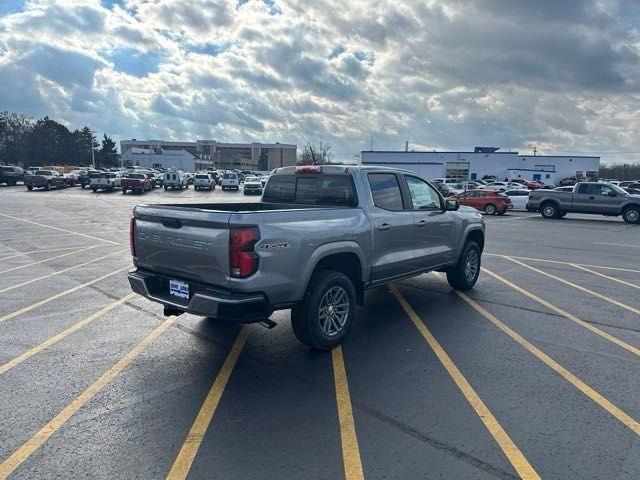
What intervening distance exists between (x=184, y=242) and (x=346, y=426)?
2.19 metres

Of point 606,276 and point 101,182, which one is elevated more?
point 101,182

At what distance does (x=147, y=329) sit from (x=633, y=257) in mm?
11649

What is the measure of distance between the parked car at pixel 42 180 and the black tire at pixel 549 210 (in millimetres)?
37743

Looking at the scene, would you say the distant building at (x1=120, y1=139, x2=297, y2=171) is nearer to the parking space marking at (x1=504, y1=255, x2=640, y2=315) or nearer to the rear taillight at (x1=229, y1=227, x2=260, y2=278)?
the parking space marking at (x1=504, y1=255, x2=640, y2=315)

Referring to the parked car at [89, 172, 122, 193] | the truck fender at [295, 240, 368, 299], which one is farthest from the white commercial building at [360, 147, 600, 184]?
the truck fender at [295, 240, 368, 299]

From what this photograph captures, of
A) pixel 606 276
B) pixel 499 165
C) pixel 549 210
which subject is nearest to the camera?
pixel 606 276

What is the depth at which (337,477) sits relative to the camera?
9.15 ft

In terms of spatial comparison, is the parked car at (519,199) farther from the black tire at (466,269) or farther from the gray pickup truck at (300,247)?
the gray pickup truck at (300,247)

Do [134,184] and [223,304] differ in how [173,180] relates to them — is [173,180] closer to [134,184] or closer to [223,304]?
[134,184]

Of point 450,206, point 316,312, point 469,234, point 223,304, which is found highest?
point 450,206

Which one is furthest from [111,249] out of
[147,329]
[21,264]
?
[147,329]

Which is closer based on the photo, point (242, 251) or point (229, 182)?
point (242, 251)

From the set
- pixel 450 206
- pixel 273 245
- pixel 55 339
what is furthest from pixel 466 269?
pixel 55 339

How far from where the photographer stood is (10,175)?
42.8 metres
